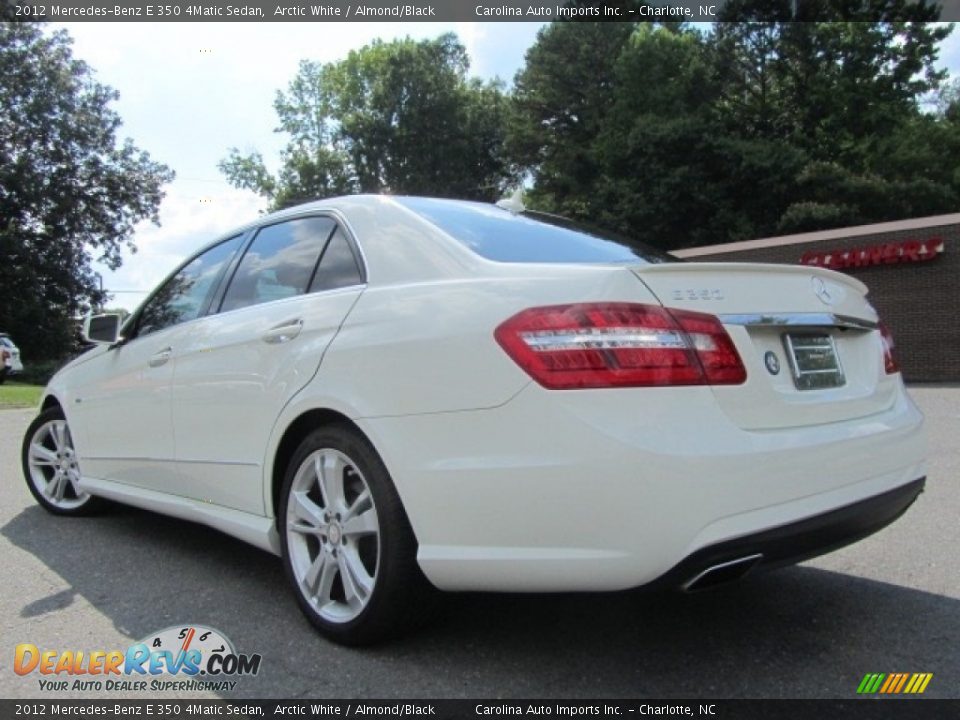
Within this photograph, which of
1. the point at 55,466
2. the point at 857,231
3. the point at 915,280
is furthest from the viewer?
the point at 857,231

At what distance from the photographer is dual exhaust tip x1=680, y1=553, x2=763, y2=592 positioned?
2.04 meters

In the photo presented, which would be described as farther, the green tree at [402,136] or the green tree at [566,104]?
the green tree at [402,136]

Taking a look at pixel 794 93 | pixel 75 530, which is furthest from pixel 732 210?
Answer: pixel 75 530

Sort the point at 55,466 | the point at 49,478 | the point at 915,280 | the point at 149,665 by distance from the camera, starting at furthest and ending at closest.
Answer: the point at 915,280 → the point at 49,478 → the point at 55,466 → the point at 149,665

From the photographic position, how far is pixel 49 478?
4.97m

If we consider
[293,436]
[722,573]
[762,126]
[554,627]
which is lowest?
[554,627]

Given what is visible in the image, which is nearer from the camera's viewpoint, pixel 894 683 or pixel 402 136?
pixel 894 683

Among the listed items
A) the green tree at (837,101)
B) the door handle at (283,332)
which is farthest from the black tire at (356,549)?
the green tree at (837,101)

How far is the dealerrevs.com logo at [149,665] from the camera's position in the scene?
2.48 m

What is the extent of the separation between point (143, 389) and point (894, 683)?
11.4 ft

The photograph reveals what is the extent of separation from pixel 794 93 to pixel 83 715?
38895mm

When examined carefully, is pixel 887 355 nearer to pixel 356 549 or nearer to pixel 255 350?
pixel 356 549

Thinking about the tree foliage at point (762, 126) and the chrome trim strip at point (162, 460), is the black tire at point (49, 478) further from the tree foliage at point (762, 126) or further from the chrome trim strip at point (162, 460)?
the tree foliage at point (762, 126)

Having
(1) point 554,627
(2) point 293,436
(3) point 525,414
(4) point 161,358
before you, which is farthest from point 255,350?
(1) point 554,627
